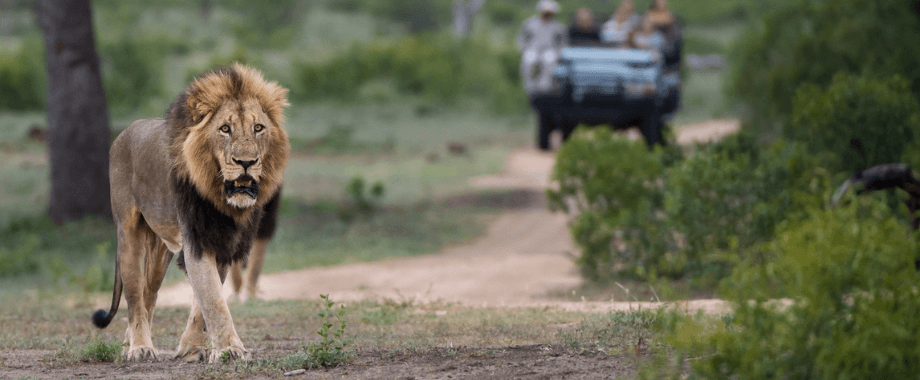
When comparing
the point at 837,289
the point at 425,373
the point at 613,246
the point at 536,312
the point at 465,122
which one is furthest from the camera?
the point at 465,122

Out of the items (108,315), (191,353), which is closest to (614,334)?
(191,353)

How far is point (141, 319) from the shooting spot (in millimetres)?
5398

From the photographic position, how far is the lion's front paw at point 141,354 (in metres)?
5.29

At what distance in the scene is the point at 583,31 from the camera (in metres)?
17.5

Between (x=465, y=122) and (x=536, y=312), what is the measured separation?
23.4 m

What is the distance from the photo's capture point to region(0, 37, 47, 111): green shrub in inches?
1056

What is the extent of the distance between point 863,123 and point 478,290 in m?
4.17

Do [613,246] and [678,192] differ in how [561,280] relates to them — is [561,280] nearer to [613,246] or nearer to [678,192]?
[613,246]

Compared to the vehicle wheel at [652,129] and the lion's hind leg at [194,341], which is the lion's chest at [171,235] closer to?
the lion's hind leg at [194,341]

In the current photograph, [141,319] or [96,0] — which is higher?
[96,0]

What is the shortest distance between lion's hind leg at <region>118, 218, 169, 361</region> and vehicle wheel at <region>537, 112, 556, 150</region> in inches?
492

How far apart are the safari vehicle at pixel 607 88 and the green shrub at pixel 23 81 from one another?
→ 16.3 m

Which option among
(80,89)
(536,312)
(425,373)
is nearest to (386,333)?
(536,312)

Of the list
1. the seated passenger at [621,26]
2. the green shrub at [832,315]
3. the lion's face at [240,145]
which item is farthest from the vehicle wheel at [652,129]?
the green shrub at [832,315]
